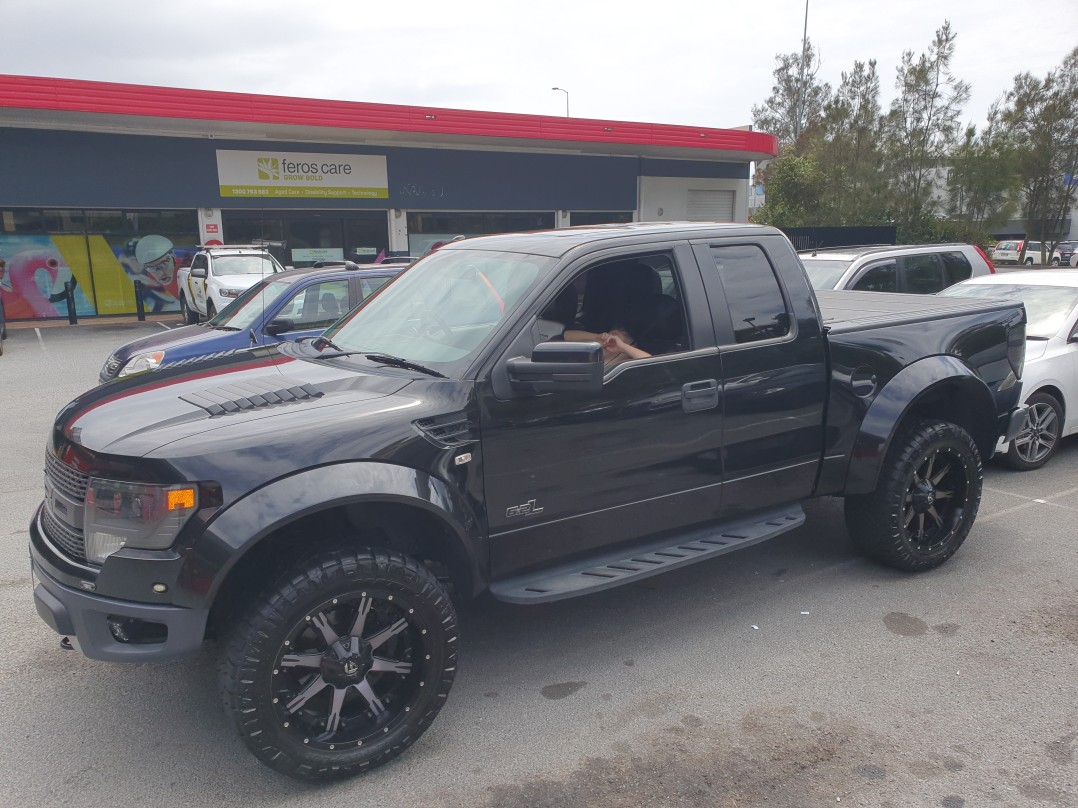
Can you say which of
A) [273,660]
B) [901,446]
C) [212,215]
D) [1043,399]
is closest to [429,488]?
[273,660]

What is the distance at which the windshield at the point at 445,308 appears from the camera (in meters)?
3.52

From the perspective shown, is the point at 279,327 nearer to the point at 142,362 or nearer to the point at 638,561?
the point at 142,362

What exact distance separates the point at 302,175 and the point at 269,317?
1582 cm

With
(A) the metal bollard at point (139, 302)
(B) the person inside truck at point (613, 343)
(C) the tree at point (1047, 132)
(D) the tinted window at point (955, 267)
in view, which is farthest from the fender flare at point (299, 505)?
(C) the tree at point (1047, 132)

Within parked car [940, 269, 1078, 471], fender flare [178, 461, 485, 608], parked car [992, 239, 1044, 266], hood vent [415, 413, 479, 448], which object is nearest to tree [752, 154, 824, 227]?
parked car [992, 239, 1044, 266]

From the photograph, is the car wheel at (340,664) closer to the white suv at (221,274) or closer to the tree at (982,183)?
the white suv at (221,274)

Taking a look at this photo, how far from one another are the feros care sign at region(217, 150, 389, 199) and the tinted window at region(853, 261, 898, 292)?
701 inches

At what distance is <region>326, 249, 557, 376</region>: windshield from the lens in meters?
3.52

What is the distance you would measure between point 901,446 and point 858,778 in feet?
7.00

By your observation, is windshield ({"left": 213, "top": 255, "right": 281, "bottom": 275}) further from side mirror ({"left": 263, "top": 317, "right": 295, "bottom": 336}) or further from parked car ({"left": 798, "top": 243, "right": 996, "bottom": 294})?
parked car ({"left": 798, "top": 243, "right": 996, "bottom": 294})

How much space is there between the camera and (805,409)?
4.26 m

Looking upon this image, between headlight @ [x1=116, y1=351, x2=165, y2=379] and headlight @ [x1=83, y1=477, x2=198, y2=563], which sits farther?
headlight @ [x1=116, y1=351, x2=165, y2=379]

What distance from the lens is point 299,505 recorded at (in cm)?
283

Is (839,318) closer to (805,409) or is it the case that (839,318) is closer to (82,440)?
(805,409)
